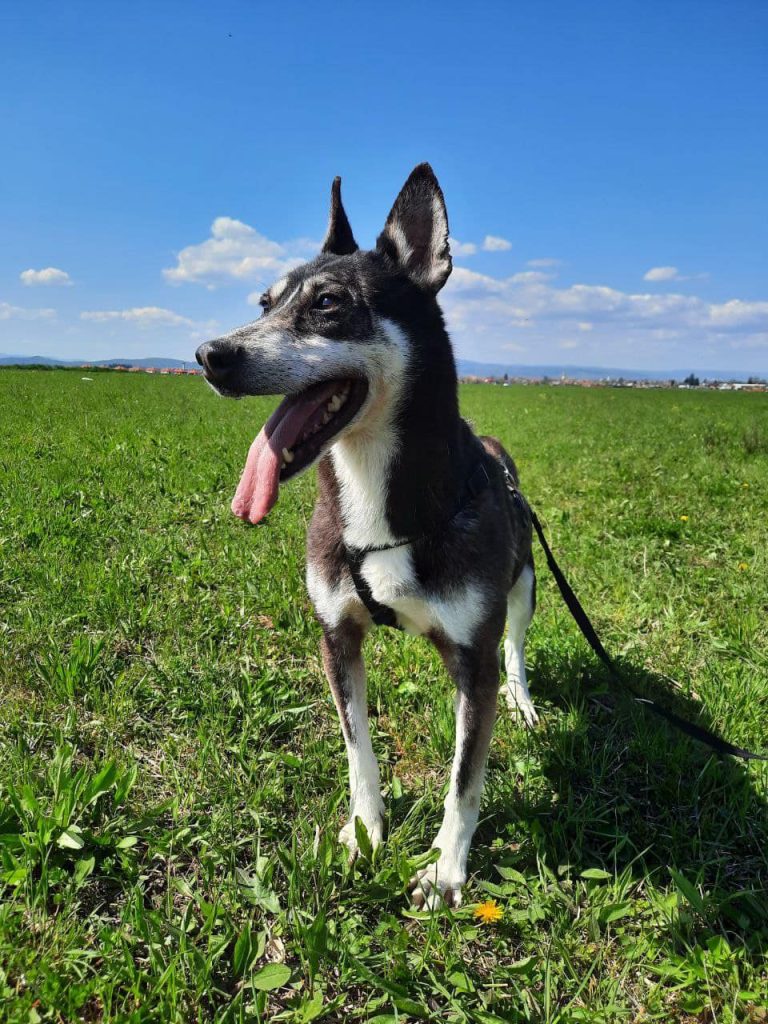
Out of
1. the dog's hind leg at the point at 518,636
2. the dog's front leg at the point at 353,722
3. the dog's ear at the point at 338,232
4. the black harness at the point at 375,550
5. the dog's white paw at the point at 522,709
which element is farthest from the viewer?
the dog's hind leg at the point at 518,636

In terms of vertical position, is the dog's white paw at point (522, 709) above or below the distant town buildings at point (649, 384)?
below

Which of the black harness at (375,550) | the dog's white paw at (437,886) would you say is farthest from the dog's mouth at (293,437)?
the dog's white paw at (437,886)

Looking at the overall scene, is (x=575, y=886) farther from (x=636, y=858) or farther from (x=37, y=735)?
(x=37, y=735)

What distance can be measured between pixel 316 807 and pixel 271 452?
1704 millimetres

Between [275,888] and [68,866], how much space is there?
836 mm

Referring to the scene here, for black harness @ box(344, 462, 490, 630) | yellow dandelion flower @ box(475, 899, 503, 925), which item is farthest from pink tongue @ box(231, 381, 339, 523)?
yellow dandelion flower @ box(475, 899, 503, 925)

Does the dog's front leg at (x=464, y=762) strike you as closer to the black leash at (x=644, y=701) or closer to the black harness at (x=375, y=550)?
the black harness at (x=375, y=550)

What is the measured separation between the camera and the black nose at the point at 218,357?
2.60 m

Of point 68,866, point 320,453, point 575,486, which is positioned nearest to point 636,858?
point 320,453

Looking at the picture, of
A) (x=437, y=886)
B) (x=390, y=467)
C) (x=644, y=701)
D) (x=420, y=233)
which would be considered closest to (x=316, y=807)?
(x=437, y=886)

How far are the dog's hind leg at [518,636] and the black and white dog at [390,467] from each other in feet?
4.06

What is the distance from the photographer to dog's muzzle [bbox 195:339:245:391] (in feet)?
8.54

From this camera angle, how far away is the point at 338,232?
3340 millimetres

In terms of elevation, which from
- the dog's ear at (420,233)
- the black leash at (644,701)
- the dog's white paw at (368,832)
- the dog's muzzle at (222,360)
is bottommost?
the dog's white paw at (368,832)
